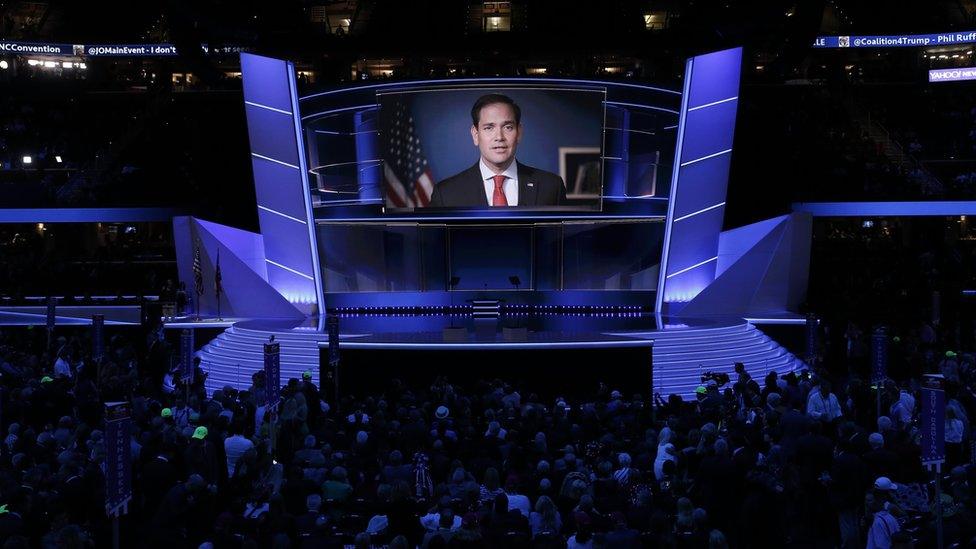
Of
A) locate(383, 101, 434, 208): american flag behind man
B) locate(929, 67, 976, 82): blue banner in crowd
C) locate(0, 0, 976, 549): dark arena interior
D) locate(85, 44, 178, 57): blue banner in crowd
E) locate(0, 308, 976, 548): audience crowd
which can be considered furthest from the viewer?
locate(85, 44, 178, 57): blue banner in crowd

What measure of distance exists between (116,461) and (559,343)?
11543 millimetres

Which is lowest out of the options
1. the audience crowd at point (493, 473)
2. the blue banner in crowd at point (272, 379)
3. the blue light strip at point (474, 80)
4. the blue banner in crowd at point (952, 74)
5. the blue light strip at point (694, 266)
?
→ the audience crowd at point (493, 473)

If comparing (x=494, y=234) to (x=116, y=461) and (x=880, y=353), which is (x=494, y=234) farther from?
(x=116, y=461)

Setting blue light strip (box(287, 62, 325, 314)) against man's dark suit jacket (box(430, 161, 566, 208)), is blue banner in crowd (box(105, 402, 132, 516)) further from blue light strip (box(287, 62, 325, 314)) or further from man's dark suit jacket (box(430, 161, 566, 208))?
man's dark suit jacket (box(430, 161, 566, 208))

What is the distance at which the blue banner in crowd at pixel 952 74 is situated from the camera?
41094 mm

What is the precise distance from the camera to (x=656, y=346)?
23172 mm

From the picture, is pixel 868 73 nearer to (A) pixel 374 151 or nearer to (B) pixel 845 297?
(B) pixel 845 297

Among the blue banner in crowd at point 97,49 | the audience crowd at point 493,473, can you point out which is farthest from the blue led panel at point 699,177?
the blue banner in crowd at point 97,49

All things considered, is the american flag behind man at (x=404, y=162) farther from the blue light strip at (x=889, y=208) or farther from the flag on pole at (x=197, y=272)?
the blue light strip at (x=889, y=208)

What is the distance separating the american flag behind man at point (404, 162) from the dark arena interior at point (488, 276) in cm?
9

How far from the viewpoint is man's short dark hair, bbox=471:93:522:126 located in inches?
1192

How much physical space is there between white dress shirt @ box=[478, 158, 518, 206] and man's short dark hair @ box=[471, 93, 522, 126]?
1243mm

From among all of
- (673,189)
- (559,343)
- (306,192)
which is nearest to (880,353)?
(559,343)

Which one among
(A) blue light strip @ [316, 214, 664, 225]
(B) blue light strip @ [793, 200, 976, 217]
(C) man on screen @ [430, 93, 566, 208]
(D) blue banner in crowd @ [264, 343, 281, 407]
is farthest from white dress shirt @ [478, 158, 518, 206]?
(D) blue banner in crowd @ [264, 343, 281, 407]
